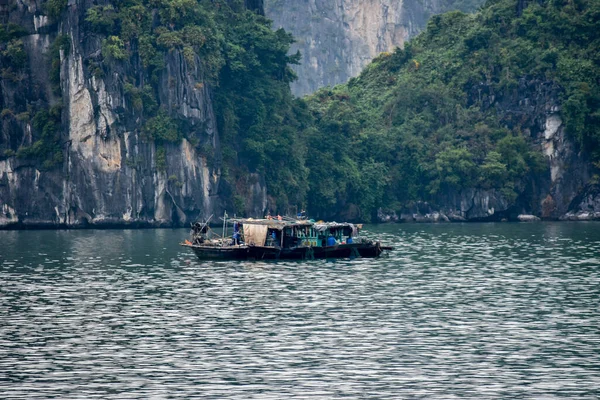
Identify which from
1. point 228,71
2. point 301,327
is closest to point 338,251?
point 301,327

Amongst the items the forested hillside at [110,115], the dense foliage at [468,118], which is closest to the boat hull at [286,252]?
the forested hillside at [110,115]

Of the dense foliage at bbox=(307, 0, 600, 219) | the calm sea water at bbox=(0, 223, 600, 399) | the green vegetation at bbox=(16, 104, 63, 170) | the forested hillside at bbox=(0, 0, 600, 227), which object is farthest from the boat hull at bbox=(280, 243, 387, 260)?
the dense foliage at bbox=(307, 0, 600, 219)

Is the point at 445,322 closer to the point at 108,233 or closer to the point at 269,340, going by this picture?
the point at 269,340

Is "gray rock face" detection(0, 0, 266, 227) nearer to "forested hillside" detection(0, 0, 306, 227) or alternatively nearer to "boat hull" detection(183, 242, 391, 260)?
"forested hillside" detection(0, 0, 306, 227)

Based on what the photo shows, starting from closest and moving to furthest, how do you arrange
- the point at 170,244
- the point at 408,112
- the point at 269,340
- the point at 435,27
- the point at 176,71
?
the point at 269,340, the point at 170,244, the point at 176,71, the point at 408,112, the point at 435,27

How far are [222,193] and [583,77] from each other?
→ 4112 centimetres

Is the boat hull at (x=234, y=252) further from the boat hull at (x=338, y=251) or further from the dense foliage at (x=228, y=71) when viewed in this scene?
the dense foliage at (x=228, y=71)

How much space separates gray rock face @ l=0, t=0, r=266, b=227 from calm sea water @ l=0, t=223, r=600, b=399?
31.7 metres

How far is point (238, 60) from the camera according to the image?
10500 cm

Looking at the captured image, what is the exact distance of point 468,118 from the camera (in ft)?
387

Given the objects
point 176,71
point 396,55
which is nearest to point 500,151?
point 396,55

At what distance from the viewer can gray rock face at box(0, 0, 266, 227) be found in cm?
9431

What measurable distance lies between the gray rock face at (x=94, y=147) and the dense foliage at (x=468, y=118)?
1756 centimetres

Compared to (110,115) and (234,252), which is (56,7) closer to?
(110,115)
